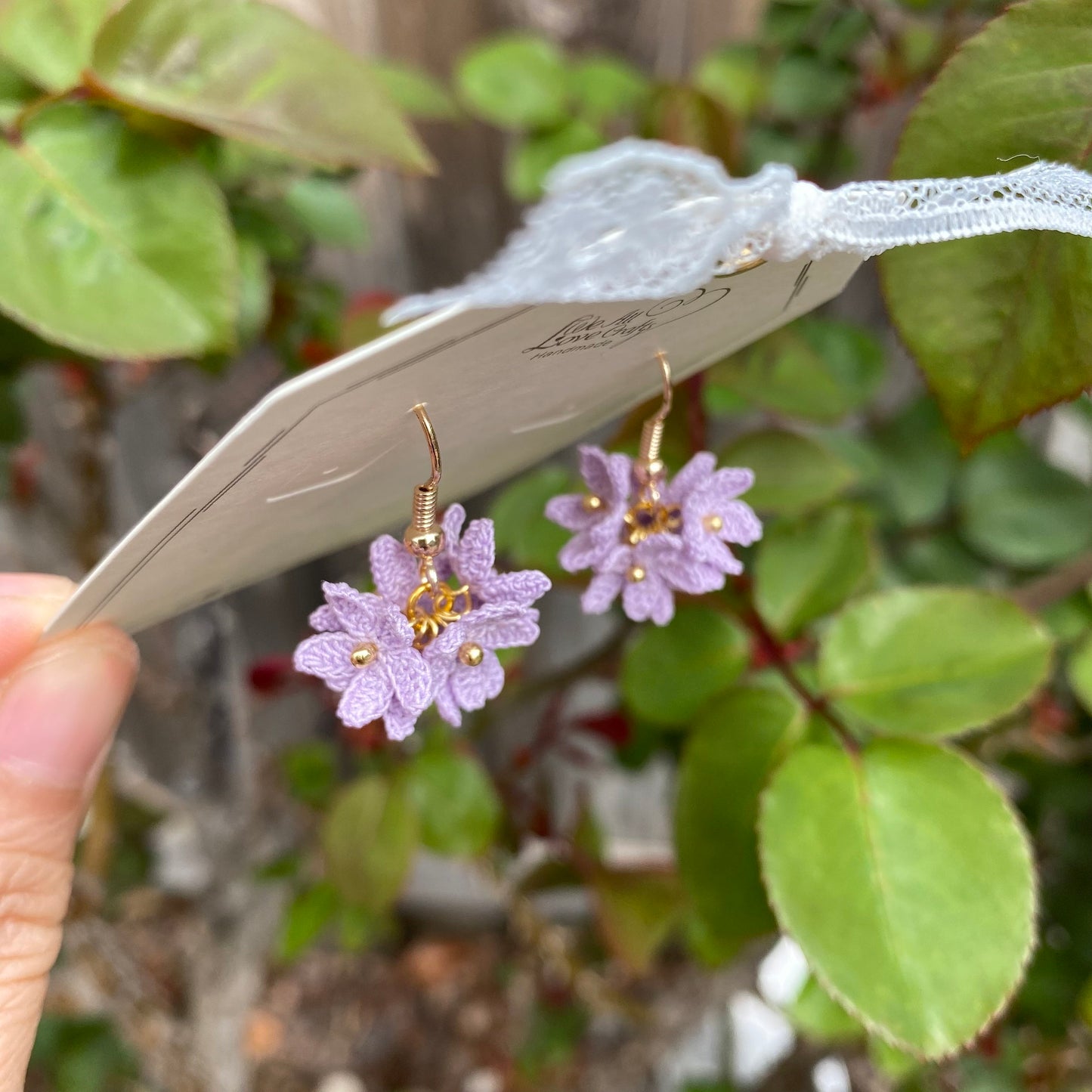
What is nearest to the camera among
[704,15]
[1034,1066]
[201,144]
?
[201,144]

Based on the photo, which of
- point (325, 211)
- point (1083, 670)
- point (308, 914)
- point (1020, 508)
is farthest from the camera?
point (308, 914)

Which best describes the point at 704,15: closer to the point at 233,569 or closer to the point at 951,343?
the point at 951,343

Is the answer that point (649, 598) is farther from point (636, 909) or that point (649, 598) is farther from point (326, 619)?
point (636, 909)

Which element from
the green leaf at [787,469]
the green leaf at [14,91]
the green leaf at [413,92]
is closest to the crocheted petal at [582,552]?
the green leaf at [787,469]

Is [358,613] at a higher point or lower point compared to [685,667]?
higher

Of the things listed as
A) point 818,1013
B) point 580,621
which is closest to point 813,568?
point 818,1013

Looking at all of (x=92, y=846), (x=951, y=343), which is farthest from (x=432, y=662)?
(x=92, y=846)
